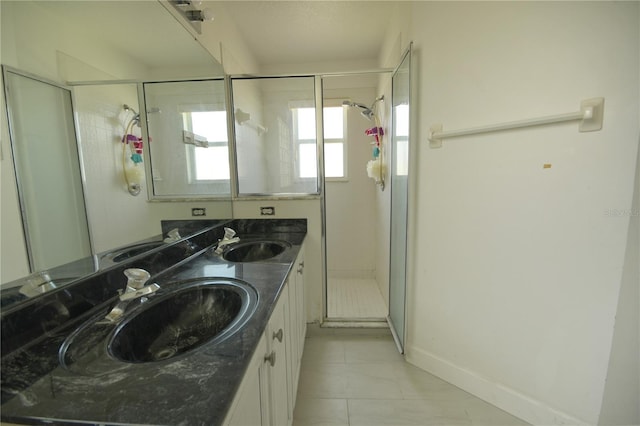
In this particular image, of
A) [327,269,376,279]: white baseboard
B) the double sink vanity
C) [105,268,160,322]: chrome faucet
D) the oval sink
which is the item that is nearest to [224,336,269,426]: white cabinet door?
the double sink vanity

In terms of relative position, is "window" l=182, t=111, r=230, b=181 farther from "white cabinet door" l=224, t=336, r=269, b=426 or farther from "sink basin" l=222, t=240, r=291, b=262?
"white cabinet door" l=224, t=336, r=269, b=426

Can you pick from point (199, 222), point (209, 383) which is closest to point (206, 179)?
point (199, 222)

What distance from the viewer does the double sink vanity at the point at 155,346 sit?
49 centimetres

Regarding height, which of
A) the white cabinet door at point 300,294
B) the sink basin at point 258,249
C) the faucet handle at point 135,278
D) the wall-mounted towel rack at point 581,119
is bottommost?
the white cabinet door at point 300,294

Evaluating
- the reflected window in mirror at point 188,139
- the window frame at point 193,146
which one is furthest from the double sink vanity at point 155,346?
the window frame at point 193,146

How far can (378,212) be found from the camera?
3029 millimetres

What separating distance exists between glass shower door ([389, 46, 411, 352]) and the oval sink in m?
1.28

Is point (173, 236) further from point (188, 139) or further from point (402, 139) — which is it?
point (402, 139)

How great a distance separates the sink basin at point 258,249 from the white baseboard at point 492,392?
3.91 ft

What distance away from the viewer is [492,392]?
148 cm

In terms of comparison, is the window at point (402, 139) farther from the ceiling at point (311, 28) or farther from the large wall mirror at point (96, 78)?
the large wall mirror at point (96, 78)

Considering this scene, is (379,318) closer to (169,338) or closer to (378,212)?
(378,212)

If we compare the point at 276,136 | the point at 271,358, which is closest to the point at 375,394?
the point at 271,358

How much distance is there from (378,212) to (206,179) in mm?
1934
